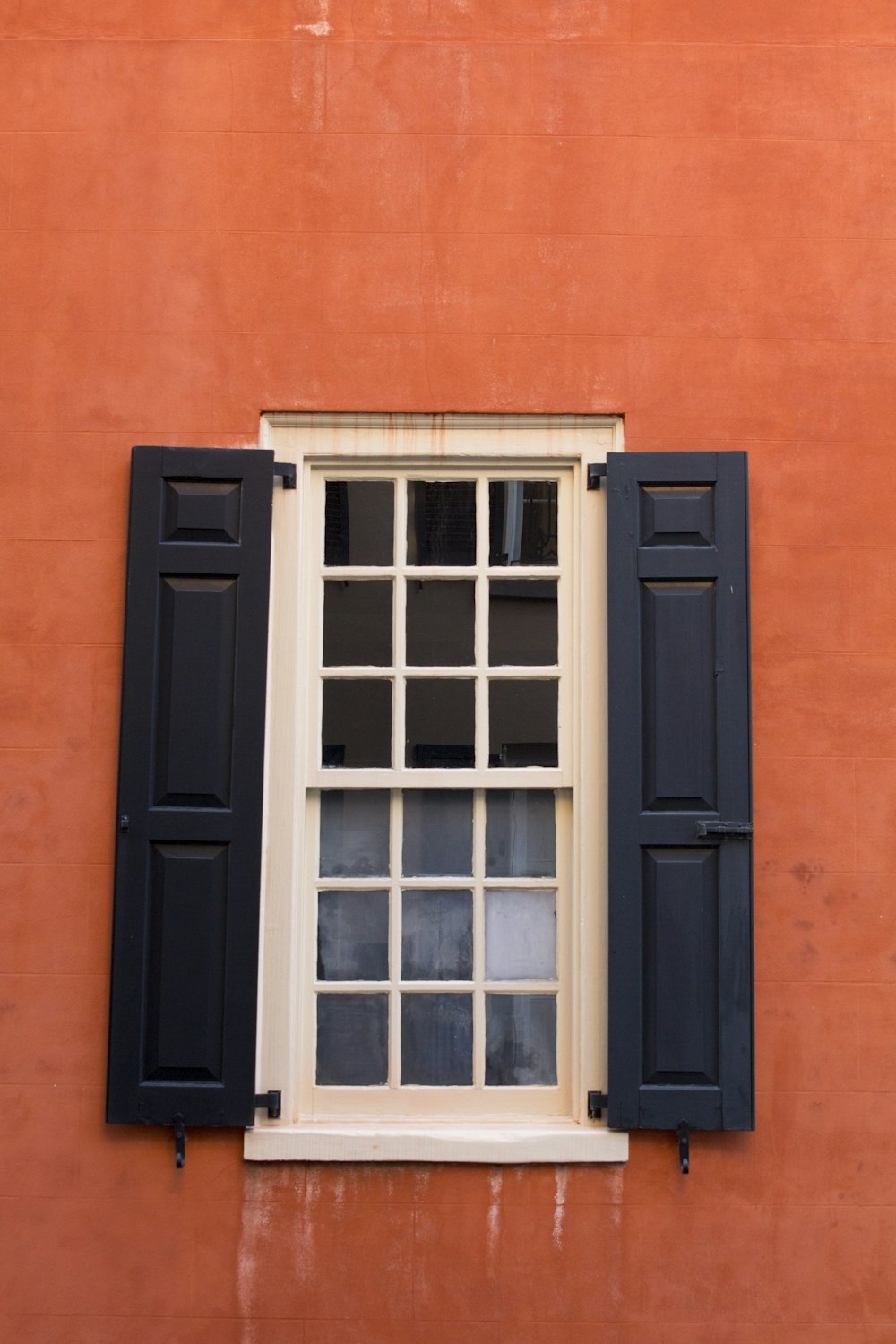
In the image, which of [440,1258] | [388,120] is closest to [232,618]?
[388,120]

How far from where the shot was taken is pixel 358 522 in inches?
177

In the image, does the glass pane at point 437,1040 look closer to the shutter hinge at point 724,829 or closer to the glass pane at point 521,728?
the glass pane at point 521,728

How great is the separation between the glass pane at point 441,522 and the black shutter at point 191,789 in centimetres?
50

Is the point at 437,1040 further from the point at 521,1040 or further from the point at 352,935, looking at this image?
the point at 352,935

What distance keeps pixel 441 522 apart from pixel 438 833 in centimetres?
104

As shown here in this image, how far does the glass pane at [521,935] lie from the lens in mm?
4391

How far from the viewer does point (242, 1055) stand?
4.16 metres

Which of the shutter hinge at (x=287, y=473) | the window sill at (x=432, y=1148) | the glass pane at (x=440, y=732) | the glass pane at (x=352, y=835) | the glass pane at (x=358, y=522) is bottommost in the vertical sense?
the window sill at (x=432, y=1148)

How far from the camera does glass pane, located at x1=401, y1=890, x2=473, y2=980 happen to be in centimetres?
439

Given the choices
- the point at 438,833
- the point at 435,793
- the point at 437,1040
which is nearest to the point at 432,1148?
the point at 437,1040

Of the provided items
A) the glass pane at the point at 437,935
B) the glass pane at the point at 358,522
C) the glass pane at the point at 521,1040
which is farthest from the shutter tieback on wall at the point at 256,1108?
the glass pane at the point at 358,522

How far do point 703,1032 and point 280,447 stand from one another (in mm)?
2324

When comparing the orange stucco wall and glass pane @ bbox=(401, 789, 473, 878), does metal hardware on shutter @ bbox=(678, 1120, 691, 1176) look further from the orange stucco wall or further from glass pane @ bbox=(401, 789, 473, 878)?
glass pane @ bbox=(401, 789, 473, 878)

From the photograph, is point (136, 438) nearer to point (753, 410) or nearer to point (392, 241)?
point (392, 241)
